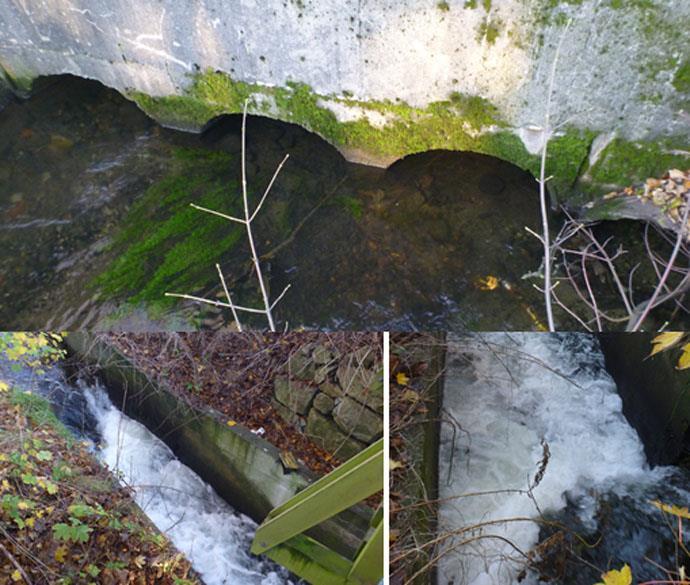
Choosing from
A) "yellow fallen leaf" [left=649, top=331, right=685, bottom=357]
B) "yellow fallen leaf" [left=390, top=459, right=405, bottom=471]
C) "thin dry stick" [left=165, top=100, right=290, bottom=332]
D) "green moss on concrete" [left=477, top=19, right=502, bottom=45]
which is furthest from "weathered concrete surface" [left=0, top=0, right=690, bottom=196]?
"yellow fallen leaf" [left=390, top=459, right=405, bottom=471]

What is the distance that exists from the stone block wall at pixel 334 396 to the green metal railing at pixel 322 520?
0.05 meters

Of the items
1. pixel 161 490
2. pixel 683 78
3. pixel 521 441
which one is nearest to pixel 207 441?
pixel 161 490

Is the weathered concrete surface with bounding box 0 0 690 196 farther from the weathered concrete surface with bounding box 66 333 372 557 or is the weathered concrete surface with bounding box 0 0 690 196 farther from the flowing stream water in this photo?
the flowing stream water

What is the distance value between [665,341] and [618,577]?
0.58 meters

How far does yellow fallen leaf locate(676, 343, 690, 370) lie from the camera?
57.8 inches

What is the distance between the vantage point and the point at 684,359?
1.47 meters

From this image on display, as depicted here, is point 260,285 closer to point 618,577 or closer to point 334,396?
point 334,396

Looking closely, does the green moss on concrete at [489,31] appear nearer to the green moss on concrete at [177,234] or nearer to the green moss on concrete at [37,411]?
the green moss on concrete at [177,234]

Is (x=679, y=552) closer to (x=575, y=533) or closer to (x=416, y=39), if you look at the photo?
(x=575, y=533)

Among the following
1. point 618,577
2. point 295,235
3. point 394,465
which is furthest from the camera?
point 295,235

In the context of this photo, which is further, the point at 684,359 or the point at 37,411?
the point at 37,411

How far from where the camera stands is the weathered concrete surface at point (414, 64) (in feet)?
10.3

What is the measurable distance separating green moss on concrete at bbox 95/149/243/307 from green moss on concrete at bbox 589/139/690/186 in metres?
2.42

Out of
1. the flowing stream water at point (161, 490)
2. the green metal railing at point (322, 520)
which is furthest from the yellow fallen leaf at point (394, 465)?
the flowing stream water at point (161, 490)
